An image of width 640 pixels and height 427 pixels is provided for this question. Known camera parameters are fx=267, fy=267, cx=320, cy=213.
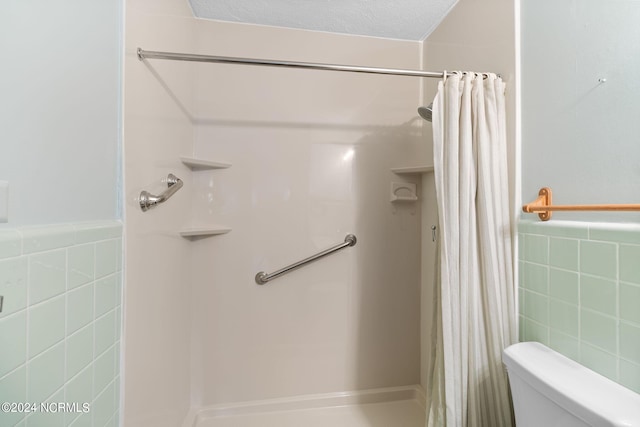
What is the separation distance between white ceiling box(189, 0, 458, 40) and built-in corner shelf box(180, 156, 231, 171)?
0.81 m

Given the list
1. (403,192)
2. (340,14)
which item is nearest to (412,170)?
(403,192)

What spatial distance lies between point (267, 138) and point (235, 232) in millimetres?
575

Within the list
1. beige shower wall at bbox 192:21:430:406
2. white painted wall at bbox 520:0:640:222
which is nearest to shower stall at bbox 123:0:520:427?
beige shower wall at bbox 192:21:430:406

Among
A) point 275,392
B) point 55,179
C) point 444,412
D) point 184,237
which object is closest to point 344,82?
point 184,237

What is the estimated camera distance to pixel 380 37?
164cm

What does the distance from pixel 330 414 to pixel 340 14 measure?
222cm

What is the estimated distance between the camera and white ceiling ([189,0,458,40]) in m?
1.36

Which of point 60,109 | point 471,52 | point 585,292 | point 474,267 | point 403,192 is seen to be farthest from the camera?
point 403,192

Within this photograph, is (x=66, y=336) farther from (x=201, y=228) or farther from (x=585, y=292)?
(x=585, y=292)

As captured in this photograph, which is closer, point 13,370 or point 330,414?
point 13,370

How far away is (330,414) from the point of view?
152 cm

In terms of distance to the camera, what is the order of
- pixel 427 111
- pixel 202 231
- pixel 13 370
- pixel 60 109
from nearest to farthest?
pixel 13 370, pixel 60 109, pixel 427 111, pixel 202 231

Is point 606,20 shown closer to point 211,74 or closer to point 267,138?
point 267,138

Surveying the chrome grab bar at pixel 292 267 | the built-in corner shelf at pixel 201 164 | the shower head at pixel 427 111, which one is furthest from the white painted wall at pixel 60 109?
the shower head at pixel 427 111
